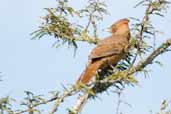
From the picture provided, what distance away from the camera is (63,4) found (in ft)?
17.8

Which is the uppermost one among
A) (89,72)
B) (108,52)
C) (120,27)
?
(120,27)

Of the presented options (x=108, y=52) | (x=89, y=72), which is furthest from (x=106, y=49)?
(x=89, y=72)

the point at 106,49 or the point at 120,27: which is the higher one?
the point at 120,27

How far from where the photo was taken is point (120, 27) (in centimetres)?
584

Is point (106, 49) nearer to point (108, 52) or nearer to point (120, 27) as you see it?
point (108, 52)

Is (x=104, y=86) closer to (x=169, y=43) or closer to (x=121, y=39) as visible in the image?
(x=169, y=43)

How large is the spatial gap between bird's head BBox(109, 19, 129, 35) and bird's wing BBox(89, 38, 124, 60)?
0.50 ft

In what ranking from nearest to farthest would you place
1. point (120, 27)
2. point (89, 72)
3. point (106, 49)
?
point (89, 72)
point (106, 49)
point (120, 27)

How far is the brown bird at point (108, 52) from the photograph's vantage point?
5.41 meters

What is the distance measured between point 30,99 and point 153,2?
1285mm

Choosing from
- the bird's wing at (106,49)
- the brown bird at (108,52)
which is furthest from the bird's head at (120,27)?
the bird's wing at (106,49)

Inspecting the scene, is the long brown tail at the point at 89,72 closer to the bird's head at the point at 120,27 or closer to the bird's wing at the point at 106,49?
the bird's wing at the point at 106,49

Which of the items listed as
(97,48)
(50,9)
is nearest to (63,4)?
(50,9)

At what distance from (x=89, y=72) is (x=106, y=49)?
0.38m
